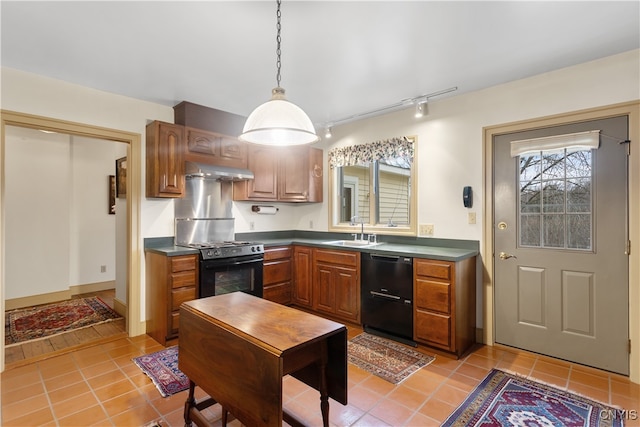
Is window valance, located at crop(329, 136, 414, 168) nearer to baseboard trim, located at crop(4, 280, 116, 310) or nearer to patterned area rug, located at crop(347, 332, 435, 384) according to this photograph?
patterned area rug, located at crop(347, 332, 435, 384)

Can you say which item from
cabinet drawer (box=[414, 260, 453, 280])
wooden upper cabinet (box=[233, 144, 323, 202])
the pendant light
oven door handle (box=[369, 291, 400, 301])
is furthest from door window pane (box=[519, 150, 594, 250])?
wooden upper cabinet (box=[233, 144, 323, 202])

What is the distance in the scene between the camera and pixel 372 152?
3.99m

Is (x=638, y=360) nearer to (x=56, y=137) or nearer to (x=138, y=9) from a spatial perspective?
(x=138, y=9)

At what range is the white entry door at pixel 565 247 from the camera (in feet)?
8.18

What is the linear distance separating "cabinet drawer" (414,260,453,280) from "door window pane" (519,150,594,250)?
80 cm

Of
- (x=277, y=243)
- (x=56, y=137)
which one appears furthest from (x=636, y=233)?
(x=56, y=137)

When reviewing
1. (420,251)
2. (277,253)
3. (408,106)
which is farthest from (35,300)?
(408,106)

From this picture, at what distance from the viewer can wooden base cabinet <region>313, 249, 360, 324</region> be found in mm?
3518

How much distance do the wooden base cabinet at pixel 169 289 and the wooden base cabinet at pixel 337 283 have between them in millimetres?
1436

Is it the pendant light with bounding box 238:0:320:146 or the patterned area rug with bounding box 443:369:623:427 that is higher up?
the pendant light with bounding box 238:0:320:146

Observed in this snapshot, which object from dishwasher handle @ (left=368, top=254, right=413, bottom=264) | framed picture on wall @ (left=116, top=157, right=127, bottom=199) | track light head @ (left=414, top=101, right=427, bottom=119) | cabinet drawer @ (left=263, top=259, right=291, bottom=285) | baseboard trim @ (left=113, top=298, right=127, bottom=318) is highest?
track light head @ (left=414, top=101, right=427, bottom=119)

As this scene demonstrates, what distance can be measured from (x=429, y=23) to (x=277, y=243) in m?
2.85

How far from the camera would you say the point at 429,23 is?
2.03 meters

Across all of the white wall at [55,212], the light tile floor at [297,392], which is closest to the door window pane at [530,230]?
the light tile floor at [297,392]
